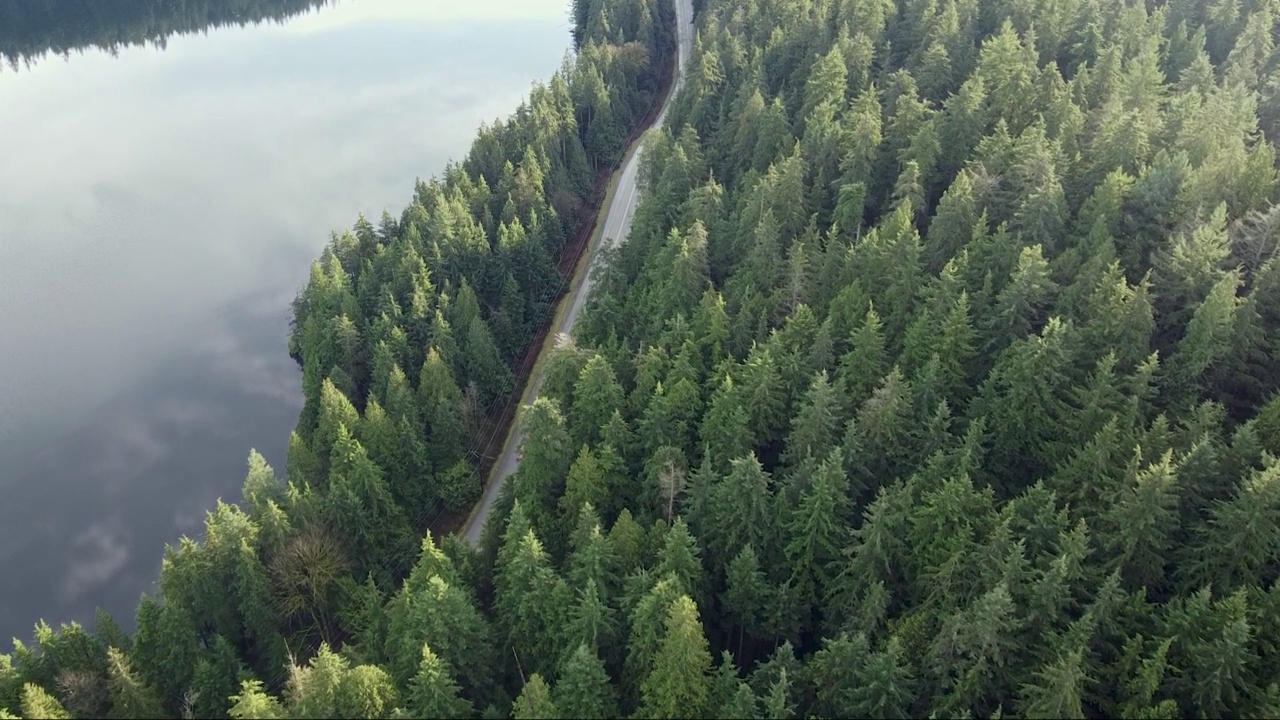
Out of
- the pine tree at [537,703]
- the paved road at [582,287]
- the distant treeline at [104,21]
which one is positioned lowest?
the paved road at [582,287]

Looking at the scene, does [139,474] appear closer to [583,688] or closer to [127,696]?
[127,696]

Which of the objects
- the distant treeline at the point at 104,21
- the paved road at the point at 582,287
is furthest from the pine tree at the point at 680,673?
the distant treeline at the point at 104,21

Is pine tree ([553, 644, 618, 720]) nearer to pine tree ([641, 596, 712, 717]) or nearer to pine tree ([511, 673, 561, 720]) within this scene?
pine tree ([511, 673, 561, 720])

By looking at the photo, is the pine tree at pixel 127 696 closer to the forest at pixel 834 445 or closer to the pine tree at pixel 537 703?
the forest at pixel 834 445

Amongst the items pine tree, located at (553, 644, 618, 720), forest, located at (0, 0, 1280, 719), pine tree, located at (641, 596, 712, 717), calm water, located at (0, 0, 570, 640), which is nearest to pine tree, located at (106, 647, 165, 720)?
forest, located at (0, 0, 1280, 719)

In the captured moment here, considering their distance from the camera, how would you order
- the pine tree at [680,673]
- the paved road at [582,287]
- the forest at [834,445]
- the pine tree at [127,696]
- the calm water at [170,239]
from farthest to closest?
the calm water at [170,239], the paved road at [582,287], the pine tree at [127,696], the pine tree at [680,673], the forest at [834,445]

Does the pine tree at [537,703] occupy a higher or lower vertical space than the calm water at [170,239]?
higher
